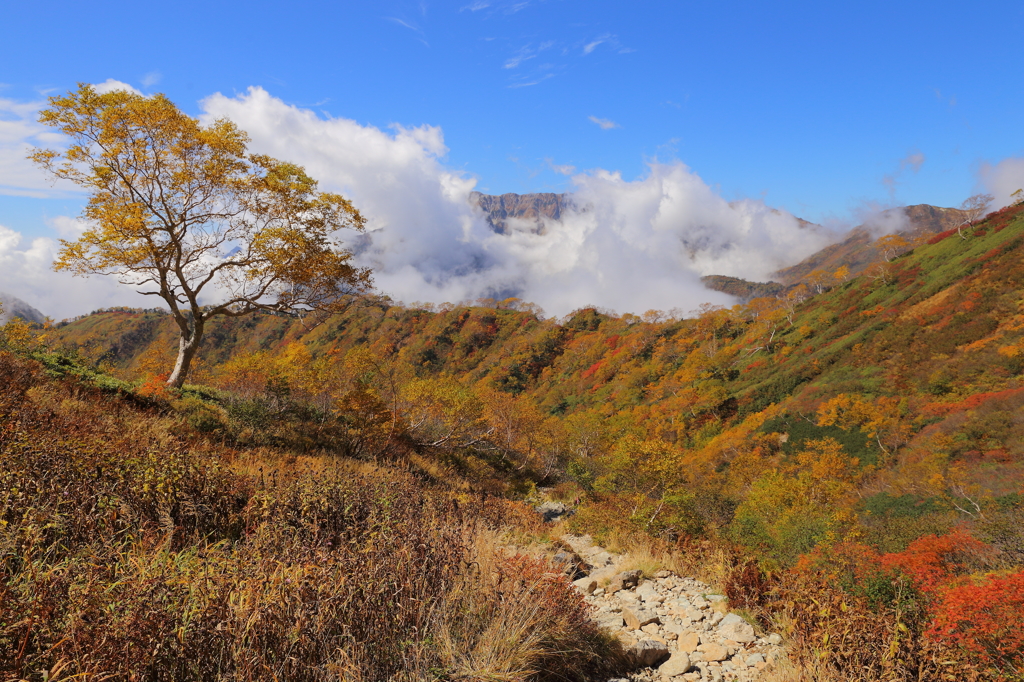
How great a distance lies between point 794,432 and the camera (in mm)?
49625

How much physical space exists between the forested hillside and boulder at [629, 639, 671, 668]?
52.1 inches

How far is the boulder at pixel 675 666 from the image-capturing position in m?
4.52

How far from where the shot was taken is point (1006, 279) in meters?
53.3

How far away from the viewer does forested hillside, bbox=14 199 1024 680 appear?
234 inches

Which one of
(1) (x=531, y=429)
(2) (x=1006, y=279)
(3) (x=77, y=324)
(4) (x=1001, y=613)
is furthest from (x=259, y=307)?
(3) (x=77, y=324)

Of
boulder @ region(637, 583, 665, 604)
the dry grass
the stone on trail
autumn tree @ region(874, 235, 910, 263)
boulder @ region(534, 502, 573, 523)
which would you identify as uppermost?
autumn tree @ region(874, 235, 910, 263)

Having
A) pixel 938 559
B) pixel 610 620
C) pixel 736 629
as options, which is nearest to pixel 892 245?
pixel 938 559

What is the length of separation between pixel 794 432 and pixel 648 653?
177ft

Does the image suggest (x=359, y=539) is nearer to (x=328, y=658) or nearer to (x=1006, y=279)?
(x=328, y=658)

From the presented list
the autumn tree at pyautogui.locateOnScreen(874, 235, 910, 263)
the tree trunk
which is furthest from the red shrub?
the autumn tree at pyautogui.locateOnScreen(874, 235, 910, 263)

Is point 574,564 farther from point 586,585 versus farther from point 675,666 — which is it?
point 675,666

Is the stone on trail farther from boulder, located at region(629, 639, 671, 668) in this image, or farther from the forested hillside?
boulder, located at region(629, 639, 671, 668)

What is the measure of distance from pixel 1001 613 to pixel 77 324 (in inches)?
7421

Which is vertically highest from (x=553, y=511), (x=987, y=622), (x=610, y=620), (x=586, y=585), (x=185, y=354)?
(x=185, y=354)
